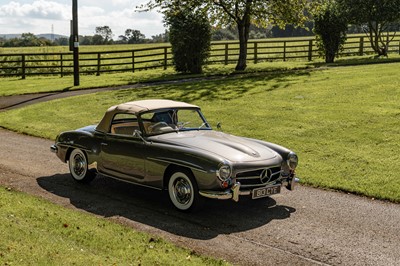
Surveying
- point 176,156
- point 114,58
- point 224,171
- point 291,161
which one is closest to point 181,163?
point 176,156

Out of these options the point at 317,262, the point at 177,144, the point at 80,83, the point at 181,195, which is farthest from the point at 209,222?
the point at 80,83

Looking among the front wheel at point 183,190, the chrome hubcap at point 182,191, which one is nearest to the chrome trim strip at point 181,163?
the front wheel at point 183,190

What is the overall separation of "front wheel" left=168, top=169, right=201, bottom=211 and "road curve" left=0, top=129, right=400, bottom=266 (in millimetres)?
148

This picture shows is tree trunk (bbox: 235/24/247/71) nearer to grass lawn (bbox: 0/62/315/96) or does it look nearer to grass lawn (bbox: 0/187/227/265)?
grass lawn (bbox: 0/62/315/96)

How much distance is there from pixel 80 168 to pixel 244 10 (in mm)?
22425

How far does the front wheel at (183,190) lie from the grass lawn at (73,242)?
1.12 metres

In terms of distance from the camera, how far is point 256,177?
7.29 m

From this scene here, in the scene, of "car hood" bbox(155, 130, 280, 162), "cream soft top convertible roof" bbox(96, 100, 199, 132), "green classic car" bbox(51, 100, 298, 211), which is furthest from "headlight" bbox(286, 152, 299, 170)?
"cream soft top convertible roof" bbox(96, 100, 199, 132)

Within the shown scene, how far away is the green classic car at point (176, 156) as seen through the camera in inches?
279

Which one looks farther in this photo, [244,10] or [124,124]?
[244,10]

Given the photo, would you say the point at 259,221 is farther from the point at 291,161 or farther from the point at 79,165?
the point at 79,165

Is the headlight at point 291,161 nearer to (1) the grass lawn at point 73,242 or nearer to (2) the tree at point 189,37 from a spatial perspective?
(1) the grass lawn at point 73,242

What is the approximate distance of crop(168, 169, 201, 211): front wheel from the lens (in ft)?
23.7

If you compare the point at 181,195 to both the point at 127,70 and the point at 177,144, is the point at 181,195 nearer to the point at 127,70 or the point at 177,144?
the point at 177,144
